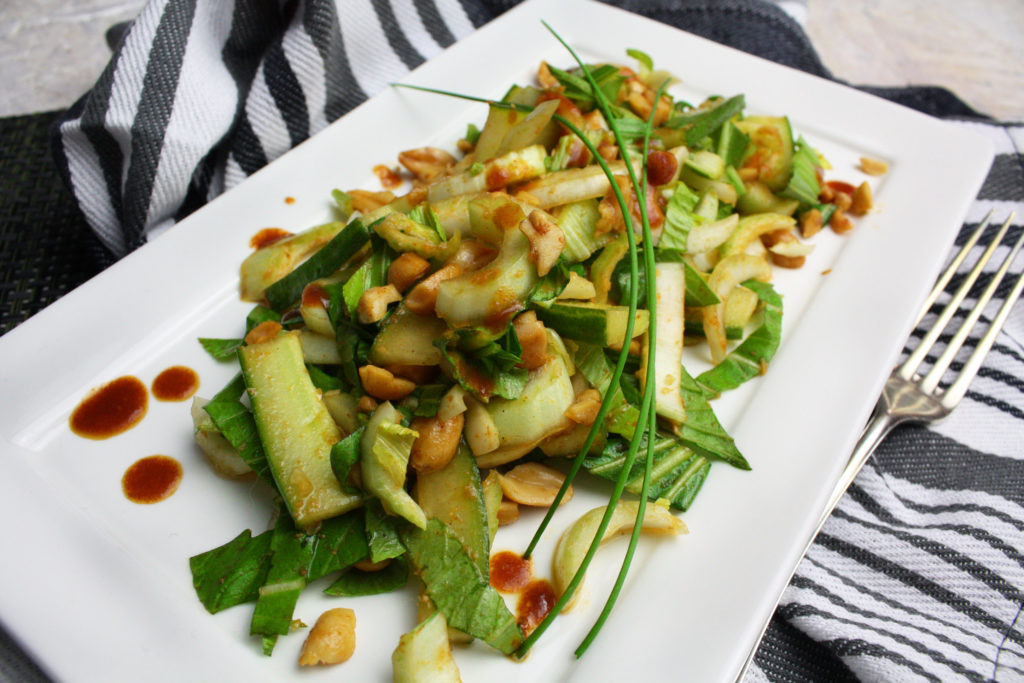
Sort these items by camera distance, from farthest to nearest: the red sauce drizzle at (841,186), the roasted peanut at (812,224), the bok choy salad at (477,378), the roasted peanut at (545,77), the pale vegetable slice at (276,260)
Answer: the roasted peanut at (545,77), the red sauce drizzle at (841,186), the roasted peanut at (812,224), the pale vegetable slice at (276,260), the bok choy salad at (477,378)

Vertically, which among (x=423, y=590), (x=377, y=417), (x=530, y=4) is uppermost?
(x=530, y=4)

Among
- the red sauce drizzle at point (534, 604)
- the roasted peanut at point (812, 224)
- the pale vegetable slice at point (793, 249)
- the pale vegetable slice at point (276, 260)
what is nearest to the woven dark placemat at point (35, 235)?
the pale vegetable slice at point (276, 260)

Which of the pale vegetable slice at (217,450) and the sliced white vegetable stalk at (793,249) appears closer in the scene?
the pale vegetable slice at (217,450)

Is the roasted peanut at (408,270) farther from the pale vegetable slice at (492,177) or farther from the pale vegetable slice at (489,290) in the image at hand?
the pale vegetable slice at (492,177)

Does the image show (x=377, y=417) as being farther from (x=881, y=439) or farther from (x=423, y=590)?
(x=881, y=439)

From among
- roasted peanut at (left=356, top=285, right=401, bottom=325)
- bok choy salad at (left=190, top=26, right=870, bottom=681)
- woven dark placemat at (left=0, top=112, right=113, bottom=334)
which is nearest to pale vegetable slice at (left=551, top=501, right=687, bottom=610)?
bok choy salad at (left=190, top=26, right=870, bottom=681)

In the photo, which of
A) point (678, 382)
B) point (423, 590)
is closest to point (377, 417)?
point (423, 590)
